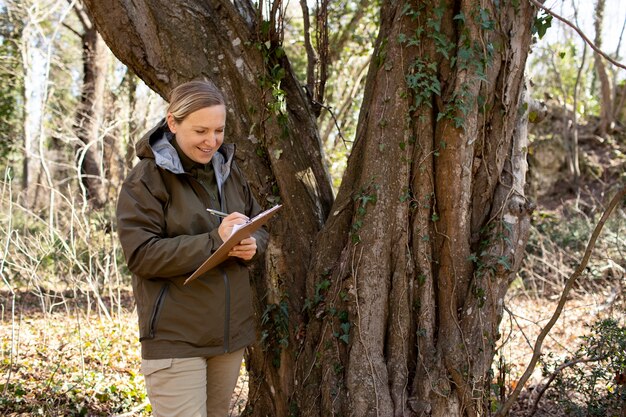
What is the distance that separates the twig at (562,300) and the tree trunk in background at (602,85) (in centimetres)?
1045

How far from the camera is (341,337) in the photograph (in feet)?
11.7

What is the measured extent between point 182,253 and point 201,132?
1.73ft

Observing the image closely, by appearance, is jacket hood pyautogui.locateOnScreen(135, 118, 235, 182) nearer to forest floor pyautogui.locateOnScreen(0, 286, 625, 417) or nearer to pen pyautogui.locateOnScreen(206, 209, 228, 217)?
pen pyautogui.locateOnScreen(206, 209, 228, 217)

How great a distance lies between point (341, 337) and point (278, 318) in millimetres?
424

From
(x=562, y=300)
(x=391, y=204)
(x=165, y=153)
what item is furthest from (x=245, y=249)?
(x=562, y=300)

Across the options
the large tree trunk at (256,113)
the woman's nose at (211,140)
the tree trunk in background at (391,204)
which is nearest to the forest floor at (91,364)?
the tree trunk in background at (391,204)

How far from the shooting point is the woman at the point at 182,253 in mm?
2611

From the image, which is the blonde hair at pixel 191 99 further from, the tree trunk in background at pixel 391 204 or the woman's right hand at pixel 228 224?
the tree trunk in background at pixel 391 204

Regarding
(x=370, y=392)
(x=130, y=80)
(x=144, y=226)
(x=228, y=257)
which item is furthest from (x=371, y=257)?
(x=130, y=80)

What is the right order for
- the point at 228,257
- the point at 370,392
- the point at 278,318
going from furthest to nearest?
the point at 278,318
the point at 370,392
the point at 228,257

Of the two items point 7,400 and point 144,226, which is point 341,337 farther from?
point 7,400

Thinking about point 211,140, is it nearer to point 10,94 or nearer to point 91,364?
point 91,364

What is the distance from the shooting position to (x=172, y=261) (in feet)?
8.43

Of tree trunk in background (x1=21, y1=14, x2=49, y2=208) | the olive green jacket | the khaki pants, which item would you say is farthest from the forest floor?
tree trunk in background (x1=21, y1=14, x2=49, y2=208)
